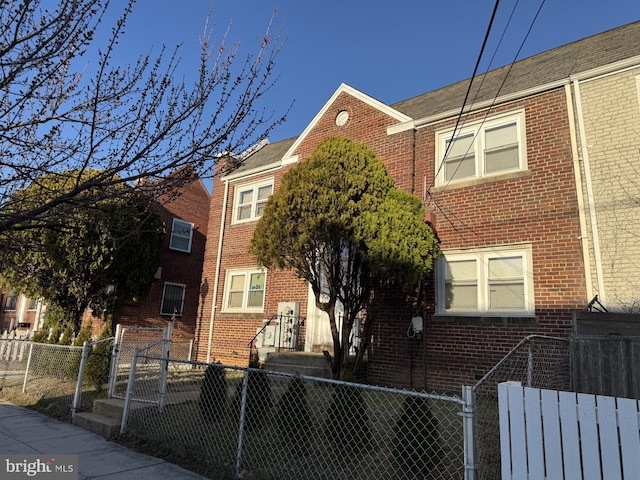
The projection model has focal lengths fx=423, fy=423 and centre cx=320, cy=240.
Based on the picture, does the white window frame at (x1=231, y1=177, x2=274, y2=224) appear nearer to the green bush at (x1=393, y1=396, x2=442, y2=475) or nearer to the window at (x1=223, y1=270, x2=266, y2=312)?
the window at (x1=223, y1=270, x2=266, y2=312)

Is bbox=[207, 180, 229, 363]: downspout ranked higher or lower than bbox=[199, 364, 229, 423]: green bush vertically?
higher

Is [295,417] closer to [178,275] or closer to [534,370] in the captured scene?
[534,370]

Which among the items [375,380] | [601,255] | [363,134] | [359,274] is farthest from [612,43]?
[375,380]

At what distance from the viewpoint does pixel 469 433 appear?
2.95m

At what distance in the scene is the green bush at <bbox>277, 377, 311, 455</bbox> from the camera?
4.85m

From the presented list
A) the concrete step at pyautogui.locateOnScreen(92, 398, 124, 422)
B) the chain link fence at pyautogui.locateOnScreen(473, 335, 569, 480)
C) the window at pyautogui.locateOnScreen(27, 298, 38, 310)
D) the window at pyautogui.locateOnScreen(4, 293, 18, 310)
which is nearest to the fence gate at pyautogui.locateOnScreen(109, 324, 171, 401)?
the concrete step at pyautogui.locateOnScreen(92, 398, 124, 422)

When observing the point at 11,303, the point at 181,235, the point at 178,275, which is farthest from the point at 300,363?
the point at 11,303

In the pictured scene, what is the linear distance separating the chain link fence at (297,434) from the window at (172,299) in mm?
11718

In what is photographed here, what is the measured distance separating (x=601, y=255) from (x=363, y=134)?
6226 mm

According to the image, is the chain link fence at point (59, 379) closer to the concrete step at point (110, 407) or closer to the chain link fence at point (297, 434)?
the concrete step at point (110, 407)

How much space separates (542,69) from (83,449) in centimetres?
1125

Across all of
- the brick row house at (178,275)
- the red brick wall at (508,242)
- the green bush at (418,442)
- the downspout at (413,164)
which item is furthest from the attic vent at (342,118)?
the green bush at (418,442)

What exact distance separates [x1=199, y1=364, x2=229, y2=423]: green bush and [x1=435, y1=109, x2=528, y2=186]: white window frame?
6.49m

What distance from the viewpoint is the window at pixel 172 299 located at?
696 inches
